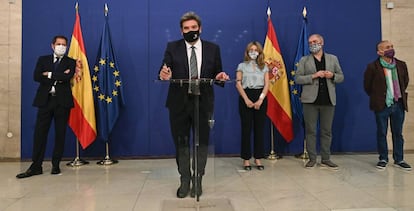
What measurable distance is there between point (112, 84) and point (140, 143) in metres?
0.89

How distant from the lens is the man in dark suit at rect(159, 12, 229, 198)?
243 centimetres

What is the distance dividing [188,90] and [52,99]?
6.36 feet

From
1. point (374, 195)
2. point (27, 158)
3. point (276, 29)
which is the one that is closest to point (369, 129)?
point (276, 29)

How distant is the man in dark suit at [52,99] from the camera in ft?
11.5

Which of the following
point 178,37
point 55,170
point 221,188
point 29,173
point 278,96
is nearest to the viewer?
point 221,188

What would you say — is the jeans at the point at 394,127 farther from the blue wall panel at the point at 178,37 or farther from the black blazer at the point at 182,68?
the black blazer at the point at 182,68

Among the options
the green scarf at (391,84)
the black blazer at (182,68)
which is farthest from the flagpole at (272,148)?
the black blazer at (182,68)

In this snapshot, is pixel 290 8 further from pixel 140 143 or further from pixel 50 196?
pixel 50 196

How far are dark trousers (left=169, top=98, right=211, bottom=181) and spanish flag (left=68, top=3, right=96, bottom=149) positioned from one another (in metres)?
1.70

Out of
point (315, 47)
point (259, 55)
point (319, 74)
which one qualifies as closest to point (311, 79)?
point (319, 74)

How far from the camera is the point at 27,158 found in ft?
14.0

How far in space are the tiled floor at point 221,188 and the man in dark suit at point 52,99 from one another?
0.22 metres

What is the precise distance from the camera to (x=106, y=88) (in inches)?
158

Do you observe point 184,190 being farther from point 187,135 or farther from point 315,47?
point 315,47
